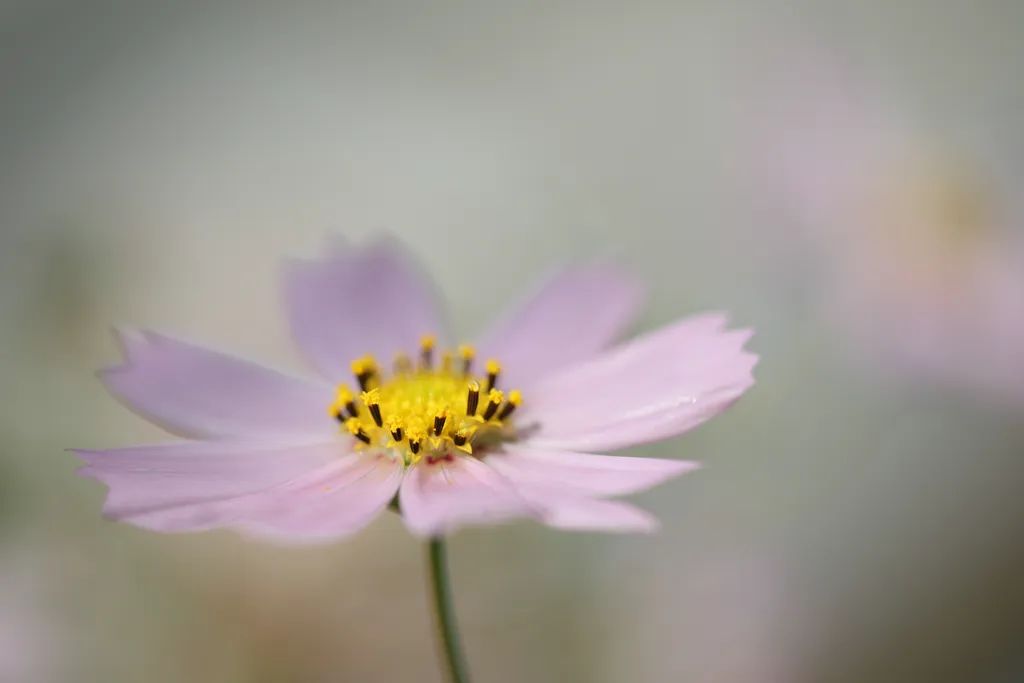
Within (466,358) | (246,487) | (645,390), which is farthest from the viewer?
(466,358)

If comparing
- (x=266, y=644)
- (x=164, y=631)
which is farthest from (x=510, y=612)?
(x=164, y=631)

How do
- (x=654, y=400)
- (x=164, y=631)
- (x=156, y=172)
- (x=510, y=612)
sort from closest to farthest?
(x=654, y=400) → (x=164, y=631) → (x=510, y=612) → (x=156, y=172)

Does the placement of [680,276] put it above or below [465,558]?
above

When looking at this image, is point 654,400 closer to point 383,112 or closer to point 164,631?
point 164,631

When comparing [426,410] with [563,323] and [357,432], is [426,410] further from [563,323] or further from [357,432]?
[563,323]

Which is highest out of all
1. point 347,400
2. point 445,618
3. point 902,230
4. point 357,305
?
point 902,230

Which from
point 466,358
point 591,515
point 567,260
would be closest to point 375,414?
point 466,358
